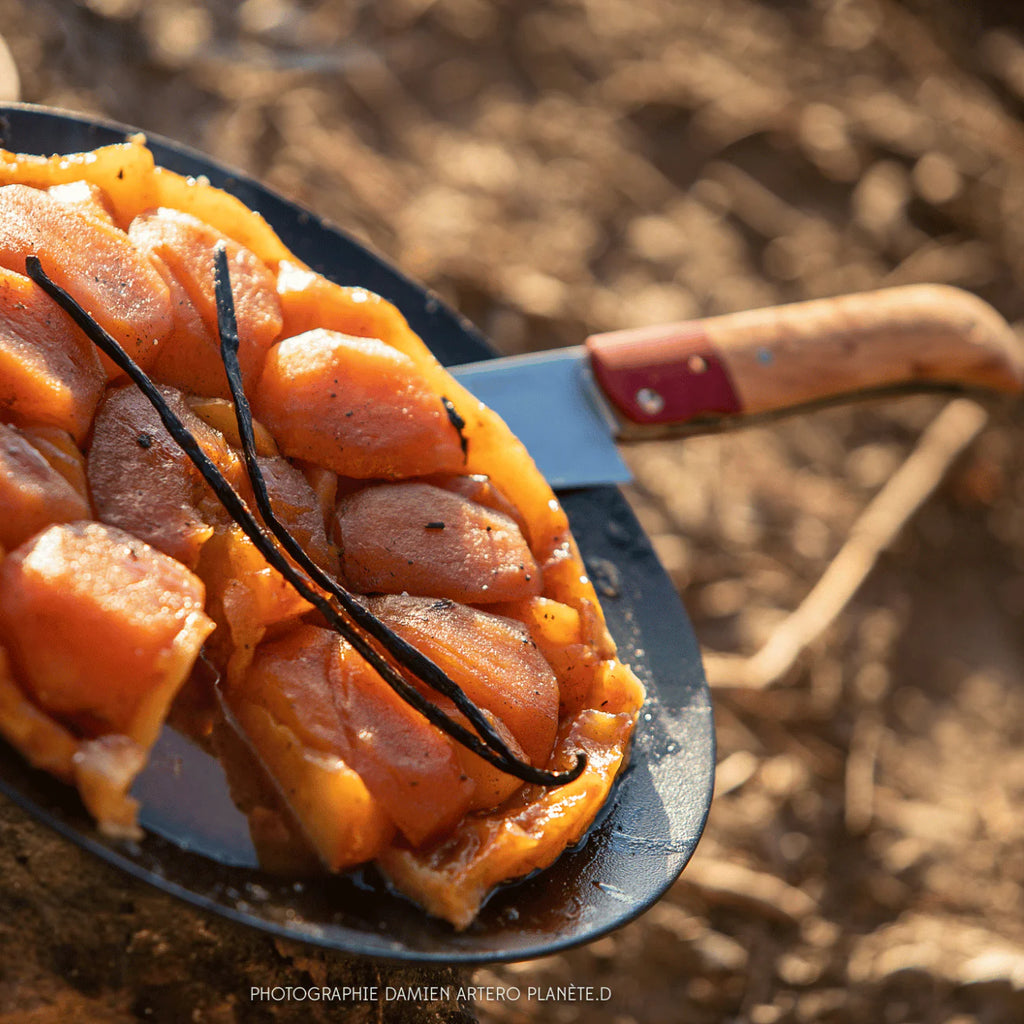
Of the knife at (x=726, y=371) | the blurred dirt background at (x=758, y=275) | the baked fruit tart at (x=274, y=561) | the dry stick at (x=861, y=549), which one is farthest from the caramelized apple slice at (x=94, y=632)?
the dry stick at (x=861, y=549)

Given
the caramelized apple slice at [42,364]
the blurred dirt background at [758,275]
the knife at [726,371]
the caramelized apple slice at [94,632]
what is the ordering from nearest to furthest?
the caramelized apple slice at [94,632] → the caramelized apple slice at [42,364] → the knife at [726,371] → the blurred dirt background at [758,275]

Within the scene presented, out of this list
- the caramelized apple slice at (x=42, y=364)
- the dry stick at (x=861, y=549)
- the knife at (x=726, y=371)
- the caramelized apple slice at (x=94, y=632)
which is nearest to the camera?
the caramelized apple slice at (x=94, y=632)

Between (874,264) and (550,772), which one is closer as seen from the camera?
(550,772)

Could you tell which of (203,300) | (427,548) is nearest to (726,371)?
(427,548)

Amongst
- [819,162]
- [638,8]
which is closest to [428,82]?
[638,8]

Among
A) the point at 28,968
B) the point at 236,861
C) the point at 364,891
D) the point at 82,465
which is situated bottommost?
Result: the point at 28,968

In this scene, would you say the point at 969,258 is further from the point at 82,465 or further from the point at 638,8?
the point at 82,465

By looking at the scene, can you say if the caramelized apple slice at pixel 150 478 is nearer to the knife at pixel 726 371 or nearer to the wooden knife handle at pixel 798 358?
the knife at pixel 726 371
